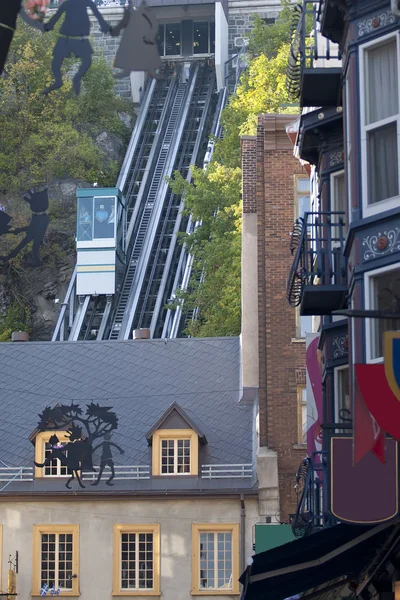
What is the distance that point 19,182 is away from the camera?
84.1 metres

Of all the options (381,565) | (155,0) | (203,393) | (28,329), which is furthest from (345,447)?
(155,0)

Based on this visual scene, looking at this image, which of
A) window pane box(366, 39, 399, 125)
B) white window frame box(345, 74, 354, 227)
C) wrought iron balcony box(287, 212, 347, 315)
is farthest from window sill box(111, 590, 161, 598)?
window pane box(366, 39, 399, 125)

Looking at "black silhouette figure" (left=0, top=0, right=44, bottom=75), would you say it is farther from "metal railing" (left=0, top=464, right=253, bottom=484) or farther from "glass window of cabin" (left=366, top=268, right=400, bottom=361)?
"metal railing" (left=0, top=464, right=253, bottom=484)

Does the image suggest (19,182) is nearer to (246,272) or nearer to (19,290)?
(19,290)

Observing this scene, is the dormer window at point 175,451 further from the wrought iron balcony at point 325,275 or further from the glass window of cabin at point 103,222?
the glass window of cabin at point 103,222

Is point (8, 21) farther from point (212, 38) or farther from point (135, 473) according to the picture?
point (212, 38)

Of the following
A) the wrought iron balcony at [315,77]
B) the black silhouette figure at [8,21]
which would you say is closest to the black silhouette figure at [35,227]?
the black silhouette figure at [8,21]

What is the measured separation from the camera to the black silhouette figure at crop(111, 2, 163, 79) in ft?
17.7

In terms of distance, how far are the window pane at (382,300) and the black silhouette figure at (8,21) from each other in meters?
7.79

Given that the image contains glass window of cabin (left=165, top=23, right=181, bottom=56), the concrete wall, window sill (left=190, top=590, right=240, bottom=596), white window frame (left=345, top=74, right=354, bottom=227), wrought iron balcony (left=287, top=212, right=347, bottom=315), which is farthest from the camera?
glass window of cabin (left=165, top=23, right=181, bottom=56)

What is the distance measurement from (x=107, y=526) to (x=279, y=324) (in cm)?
674

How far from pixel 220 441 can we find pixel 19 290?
152 feet

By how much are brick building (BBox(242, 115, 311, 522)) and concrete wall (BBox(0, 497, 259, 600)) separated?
1.29m

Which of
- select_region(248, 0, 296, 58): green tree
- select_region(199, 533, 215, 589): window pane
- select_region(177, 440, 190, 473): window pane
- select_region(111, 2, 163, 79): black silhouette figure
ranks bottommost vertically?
select_region(199, 533, 215, 589): window pane
